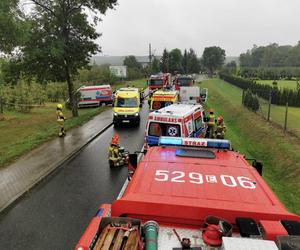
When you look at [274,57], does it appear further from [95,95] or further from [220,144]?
[220,144]

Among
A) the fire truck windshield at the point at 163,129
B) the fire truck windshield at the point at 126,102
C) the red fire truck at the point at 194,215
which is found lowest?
the fire truck windshield at the point at 126,102

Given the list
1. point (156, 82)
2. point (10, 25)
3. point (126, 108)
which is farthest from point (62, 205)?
point (156, 82)

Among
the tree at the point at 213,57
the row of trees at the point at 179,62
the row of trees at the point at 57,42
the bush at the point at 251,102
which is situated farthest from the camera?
the tree at the point at 213,57

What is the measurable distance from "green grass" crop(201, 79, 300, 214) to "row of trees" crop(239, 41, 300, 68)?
399 feet

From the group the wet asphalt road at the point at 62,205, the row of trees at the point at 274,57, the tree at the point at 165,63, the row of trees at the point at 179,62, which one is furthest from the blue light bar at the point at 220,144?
the row of trees at the point at 274,57

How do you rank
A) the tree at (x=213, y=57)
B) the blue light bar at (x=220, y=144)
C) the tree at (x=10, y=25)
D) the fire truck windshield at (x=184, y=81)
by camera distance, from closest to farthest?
the blue light bar at (x=220, y=144)
the tree at (x=10, y=25)
the fire truck windshield at (x=184, y=81)
the tree at (x=213, y=57)

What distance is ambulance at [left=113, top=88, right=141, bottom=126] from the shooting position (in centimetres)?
2153

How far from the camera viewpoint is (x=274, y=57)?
142 meters

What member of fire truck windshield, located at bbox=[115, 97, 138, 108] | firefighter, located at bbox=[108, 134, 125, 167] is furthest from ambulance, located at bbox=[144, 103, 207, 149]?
fire truck windshield, located at bbox=[115, 97, 138, 108]

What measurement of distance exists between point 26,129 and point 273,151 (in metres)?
15.9

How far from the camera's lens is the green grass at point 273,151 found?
435 inches

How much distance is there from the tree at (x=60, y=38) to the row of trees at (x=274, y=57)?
126 meters

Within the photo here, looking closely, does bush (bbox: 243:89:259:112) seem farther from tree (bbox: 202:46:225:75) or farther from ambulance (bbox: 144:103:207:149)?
tree (bbox: 202:46:225:75)

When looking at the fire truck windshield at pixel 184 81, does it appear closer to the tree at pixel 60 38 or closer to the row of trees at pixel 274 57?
the tree at pixel 60 38
